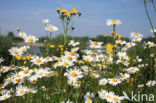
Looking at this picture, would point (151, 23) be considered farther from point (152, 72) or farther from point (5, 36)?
point (5, 36)

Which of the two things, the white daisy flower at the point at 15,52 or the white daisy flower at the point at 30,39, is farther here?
the white daisy flower at the point at 30,39

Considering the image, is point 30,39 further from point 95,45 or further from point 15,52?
point 95,45

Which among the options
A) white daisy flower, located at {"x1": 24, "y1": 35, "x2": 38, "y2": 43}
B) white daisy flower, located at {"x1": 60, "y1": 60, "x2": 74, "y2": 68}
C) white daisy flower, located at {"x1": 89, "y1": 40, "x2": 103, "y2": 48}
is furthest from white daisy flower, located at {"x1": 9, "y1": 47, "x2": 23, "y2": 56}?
white daisy flower, located at {"x1": 89, "y1": 40, "x2": 103, "y2": 48}

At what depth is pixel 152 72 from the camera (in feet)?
11.4

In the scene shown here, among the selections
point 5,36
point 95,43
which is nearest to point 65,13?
point 95,43

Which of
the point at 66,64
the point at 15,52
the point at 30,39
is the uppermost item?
the point at 30,39

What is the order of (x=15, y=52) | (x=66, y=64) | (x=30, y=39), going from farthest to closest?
(x=30, y=39) → (x=15, y=52) → (x=66, y=64)

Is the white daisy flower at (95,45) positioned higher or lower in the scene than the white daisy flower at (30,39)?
lower

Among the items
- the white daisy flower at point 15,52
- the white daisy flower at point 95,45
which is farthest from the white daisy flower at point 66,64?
the white daisy flower at point 15,52

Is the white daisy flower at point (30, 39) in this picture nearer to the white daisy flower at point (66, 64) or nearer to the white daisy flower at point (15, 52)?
the white daisy flower at point (15, 52)

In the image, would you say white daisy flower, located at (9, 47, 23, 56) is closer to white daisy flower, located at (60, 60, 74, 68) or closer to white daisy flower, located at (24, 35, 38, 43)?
white daisy flower, located at (24, 35, 38, 43)

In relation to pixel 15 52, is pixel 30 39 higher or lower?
higher

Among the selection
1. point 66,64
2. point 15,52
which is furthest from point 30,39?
point 66,64

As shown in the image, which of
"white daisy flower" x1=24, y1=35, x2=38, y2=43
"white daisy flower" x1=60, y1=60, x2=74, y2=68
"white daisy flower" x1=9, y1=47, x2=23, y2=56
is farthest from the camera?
"white daisy flower" x1=24, y1=35, x2=38, y2=43
